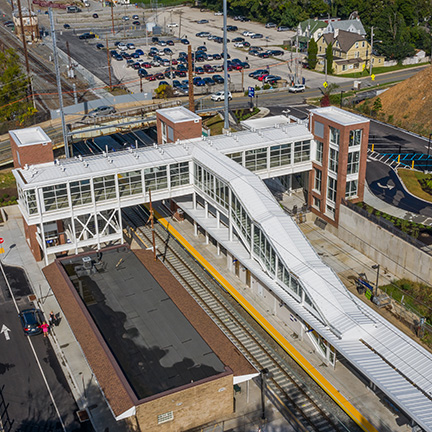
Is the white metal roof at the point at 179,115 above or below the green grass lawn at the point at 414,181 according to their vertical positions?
above

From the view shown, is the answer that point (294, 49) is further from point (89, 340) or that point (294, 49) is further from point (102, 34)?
point (89, 340)

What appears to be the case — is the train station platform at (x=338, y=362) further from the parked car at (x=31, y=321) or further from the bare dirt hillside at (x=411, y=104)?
the bare dirt hillside at (x=411, y=104)

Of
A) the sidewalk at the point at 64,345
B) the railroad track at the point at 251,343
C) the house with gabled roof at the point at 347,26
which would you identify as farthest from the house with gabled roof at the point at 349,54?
the sidewalk at the point at 64,345

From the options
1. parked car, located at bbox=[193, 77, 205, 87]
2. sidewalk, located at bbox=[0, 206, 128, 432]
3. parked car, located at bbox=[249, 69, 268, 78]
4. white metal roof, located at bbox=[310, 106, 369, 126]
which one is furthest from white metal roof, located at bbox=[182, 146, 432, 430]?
parked car, located at bbox=[249, 69, 268, 78]

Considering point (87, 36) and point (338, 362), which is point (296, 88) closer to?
point (87, 36)

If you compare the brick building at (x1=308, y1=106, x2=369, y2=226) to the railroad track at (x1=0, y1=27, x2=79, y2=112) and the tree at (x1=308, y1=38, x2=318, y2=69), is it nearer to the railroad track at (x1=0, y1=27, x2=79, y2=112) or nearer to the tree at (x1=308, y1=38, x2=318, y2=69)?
the railroad track at (x1=0, y1=27, x2=79, y2=112)
